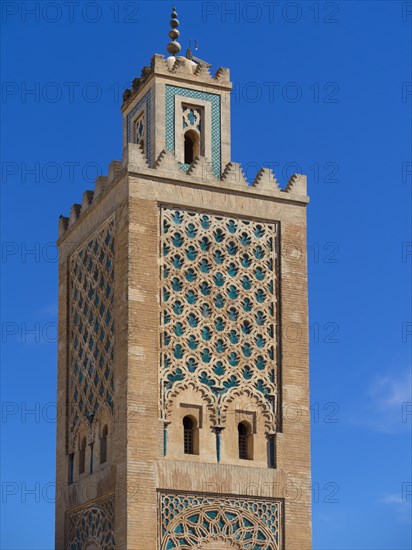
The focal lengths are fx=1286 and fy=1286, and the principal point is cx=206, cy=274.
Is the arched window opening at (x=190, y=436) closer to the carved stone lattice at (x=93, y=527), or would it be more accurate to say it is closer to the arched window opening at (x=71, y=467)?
the carved stone lattice at (x=93, y=527)

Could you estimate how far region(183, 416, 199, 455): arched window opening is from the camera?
18656 mm

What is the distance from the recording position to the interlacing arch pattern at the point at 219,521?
18094mm

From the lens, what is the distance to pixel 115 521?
1808 cm

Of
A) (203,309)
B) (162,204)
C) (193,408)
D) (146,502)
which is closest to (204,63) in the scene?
(162,204)

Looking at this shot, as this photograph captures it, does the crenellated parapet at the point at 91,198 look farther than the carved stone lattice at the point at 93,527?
Yes

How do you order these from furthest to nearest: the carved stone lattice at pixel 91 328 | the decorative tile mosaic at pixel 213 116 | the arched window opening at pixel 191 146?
the arched window opening at pixel 191 146
the decorative tile mosaic at pixel 213 116
the carved stone lattice at pixel 91 328

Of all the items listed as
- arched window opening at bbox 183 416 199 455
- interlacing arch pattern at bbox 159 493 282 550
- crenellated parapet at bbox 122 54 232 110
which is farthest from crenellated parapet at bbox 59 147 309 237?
interlacing arch pattern at bbox 159 493 282 550

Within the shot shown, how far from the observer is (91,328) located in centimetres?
2009

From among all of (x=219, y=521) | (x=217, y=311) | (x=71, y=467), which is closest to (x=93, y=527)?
(x=71, y=467)

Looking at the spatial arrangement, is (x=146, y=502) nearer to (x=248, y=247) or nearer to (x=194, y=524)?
(x=194, y=524)

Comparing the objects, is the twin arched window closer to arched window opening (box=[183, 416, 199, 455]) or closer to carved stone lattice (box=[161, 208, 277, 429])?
arched window opening (box=[183, 416, 199, 455])

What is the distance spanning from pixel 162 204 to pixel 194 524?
4742 millimetres

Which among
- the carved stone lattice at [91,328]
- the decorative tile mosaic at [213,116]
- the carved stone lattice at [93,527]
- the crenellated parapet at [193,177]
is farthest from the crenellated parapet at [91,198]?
the carved stone lattice at [93,527]

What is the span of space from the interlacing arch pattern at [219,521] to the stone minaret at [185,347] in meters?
0.02
